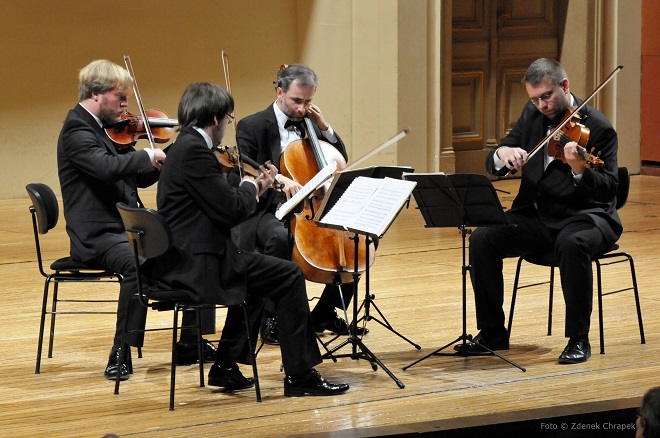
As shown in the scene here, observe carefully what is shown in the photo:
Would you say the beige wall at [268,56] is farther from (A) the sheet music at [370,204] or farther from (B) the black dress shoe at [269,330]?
(A) the sheet music at [370,204]

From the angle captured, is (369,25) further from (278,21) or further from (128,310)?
(128,310)

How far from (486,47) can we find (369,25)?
4.20 ft

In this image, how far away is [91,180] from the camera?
4375 millimetres

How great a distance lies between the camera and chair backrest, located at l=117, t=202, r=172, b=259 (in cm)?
375

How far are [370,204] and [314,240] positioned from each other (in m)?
0.59

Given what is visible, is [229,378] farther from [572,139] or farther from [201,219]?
[572,139]

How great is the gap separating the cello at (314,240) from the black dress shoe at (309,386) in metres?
0.61

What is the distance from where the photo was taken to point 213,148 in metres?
3.94

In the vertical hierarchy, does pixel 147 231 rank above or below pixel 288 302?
above

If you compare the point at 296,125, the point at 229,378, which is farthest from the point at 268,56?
the point at 229,378

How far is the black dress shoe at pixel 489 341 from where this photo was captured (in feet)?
15.1

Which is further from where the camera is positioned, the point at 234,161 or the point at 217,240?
the point at 234,161

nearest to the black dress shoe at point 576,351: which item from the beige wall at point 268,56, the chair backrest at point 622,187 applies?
the chair backrest at point 622,187

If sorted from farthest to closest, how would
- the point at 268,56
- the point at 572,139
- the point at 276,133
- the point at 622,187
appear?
the point at 268,56, the point at 276,133, the point at 622,187, the point at 572,139
